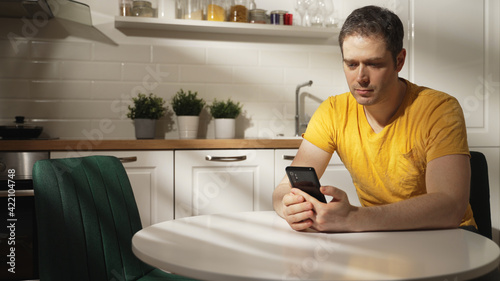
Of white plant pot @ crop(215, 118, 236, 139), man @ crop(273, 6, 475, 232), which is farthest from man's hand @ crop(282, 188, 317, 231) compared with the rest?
white plant pot @ crop(215, 118, 236, 139)

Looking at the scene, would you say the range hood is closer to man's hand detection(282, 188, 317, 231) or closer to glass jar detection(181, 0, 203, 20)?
glass jar detection(181, 0, 203, 20)

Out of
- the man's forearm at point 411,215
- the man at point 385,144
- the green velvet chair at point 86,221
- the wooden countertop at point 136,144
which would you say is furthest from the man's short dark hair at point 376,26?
the wooden countertop at point 136,144

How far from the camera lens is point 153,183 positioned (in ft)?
8.16

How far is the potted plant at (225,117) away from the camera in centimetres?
292

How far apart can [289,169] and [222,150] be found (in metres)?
1.41

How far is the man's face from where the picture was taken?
1450mm

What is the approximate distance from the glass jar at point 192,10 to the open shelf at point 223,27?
63 millimetres

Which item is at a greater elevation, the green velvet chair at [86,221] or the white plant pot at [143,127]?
the white plant pot at [143,127]

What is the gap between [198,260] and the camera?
2.93 feet

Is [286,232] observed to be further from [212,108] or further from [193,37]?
[193,37]

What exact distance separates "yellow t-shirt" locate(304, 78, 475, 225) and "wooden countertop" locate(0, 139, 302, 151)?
0.96 m

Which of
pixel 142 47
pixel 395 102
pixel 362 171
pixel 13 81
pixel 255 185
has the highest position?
pixel 142 47

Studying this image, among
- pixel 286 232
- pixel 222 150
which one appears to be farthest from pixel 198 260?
pixel 222 150

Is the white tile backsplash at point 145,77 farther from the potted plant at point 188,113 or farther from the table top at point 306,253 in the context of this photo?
the table top at point 306,253
